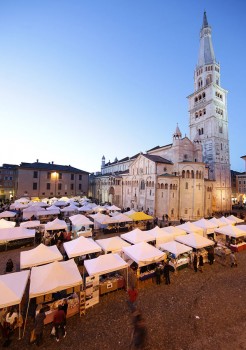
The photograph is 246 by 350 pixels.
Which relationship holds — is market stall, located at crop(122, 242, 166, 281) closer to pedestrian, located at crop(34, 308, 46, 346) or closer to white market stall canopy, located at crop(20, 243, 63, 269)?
white market stall canopy, located at crop(20, 243, 63, 269)

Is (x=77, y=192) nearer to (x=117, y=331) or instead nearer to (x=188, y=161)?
(x=188, y=161)

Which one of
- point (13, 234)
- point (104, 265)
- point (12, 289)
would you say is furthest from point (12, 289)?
point (13, 234)

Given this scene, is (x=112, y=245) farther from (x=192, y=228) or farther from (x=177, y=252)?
(x=192, y=228)

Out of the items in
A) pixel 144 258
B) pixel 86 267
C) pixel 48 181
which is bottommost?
pixel 86 267

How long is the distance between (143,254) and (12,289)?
764 cm

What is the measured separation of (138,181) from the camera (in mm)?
41250

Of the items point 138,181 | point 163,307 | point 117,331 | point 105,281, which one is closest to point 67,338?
point 117,331

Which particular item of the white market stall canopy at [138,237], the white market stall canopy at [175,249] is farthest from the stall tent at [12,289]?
the white market stall canopy at [175,249]

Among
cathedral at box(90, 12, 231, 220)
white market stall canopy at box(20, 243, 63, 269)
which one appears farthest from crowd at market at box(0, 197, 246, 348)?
cathedral at box(90, 12, 231, 220)

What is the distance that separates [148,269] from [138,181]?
2915 centimetres

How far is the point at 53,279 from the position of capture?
8734mm

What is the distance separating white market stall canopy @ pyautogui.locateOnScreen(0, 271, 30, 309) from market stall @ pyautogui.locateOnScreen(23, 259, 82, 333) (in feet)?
1.45

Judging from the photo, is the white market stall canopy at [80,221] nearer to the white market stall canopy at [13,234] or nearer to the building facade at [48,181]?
the white market stall canopy at [13,234]

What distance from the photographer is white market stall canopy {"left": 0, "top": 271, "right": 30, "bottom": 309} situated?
7.28 meters
